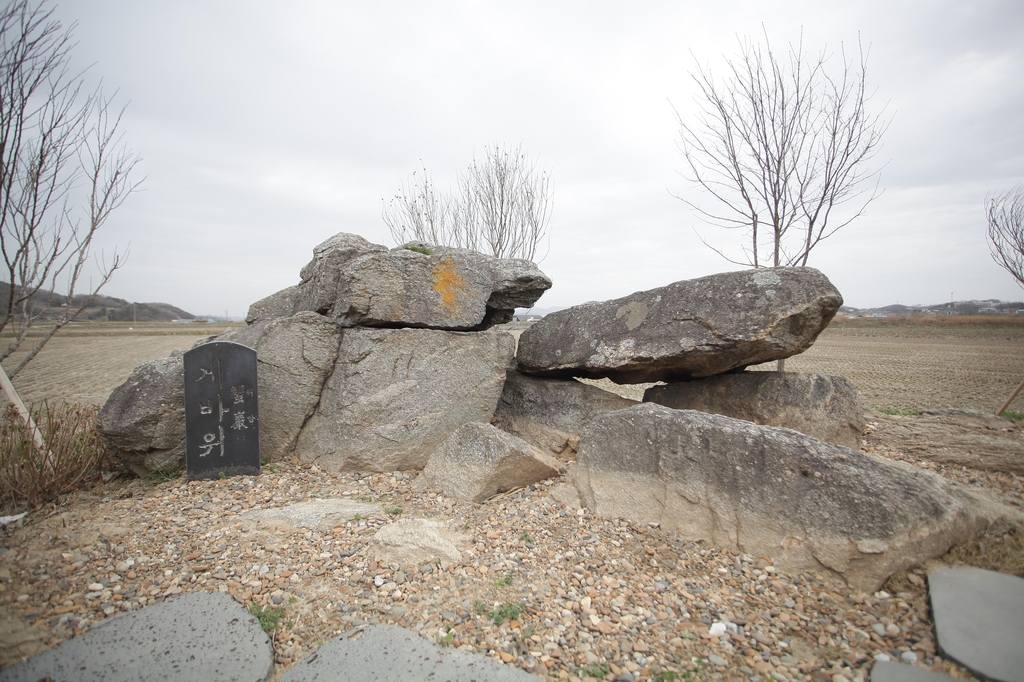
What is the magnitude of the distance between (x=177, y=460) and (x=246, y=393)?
3.07 feet

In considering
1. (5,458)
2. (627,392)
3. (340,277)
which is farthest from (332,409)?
(627,392)

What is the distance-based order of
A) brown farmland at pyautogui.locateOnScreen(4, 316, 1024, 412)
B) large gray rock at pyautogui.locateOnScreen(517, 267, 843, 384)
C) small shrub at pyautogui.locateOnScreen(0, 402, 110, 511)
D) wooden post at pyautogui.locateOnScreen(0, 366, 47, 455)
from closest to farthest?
small shrub at pyautogui.locateOnScreen(0, 402, 110, 511)
wooden post at pyautogui.locateOnScreen(0, 366, 47, 455)
large gray rock at pyautogui.locateOnScreen(517, 267, 843, 384)
brown farmland at pyautogui.locateOnScreen(4, 316, 1024, 412)

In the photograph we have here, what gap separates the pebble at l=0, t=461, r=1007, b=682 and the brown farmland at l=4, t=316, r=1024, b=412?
6243 millimetres

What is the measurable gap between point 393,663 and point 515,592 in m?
0.87

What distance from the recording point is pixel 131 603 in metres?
2.81

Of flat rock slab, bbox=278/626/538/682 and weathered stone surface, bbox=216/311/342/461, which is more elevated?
weathered stone surface, bbox=216/311/342/461

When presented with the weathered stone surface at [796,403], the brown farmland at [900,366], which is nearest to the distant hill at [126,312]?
the brown farmland at [900,366]

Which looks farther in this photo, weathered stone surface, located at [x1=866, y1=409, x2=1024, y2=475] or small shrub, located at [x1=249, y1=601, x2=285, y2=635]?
weathered stone surface, located at [x1=866, y1=409, x2=1024, y2=475]

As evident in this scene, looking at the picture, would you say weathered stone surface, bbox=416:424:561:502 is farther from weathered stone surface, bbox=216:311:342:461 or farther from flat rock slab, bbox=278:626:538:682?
flat rock slab, bbox=278:626:538:682

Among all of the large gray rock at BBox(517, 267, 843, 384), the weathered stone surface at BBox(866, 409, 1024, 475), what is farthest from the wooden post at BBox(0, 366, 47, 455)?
the weathered stone surface at BBox(866, 409, 1024, 475)

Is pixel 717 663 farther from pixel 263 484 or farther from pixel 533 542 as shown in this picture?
pixel 263 484

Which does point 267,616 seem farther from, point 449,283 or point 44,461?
point 449,283

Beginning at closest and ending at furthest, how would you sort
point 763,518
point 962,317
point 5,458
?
1. point 763,518
2. point 5,458
3. point 962,317

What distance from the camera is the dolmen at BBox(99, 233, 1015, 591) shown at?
3.61 metres
